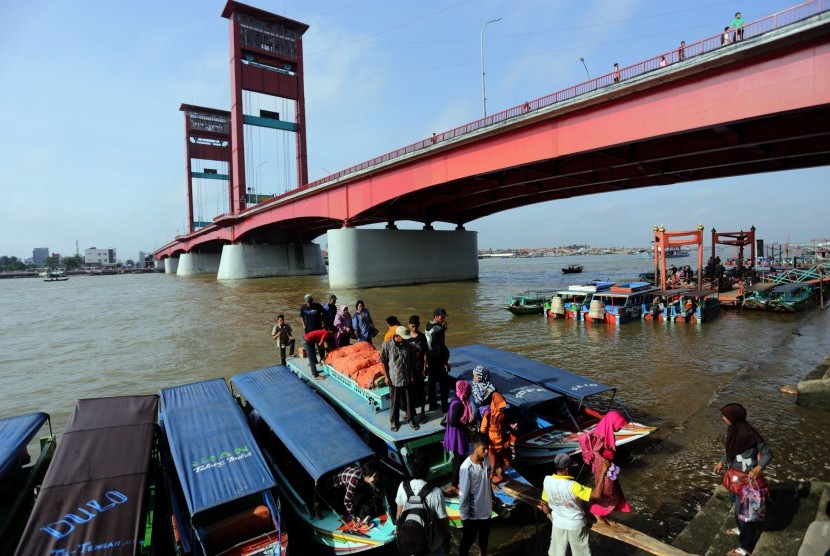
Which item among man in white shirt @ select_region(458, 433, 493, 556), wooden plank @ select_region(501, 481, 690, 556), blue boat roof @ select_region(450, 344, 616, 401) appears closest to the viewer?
wooden plank @ select_region(501, 481, 690, 556)

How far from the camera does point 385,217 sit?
4244cm

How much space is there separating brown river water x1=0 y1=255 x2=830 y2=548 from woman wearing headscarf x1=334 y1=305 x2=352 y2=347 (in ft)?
15.6

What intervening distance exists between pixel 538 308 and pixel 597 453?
18.5m

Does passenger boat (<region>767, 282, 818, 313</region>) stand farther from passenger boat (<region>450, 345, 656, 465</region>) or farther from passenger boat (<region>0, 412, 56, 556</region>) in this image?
passenger boat (<region>0, 412, 56, 556</region>)

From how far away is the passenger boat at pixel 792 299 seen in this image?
70.5 ft

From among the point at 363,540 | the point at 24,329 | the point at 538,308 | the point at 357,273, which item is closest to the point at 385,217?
the point at 357,273

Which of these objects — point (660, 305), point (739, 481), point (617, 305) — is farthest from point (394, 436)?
point (660, 305)

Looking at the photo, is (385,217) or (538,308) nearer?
(538,308)

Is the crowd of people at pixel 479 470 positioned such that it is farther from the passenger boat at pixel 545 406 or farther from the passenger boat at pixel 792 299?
the passenger boat at pixel 792 299

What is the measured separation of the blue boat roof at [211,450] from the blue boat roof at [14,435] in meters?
1.57

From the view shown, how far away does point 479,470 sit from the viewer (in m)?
4.34

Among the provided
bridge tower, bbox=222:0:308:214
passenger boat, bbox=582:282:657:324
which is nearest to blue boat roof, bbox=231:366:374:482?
passenger boat, bbox=582:282:657:324

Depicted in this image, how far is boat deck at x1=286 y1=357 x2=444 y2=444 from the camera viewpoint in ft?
19.7

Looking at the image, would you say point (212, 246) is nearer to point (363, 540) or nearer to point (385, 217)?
point (385, 217)
